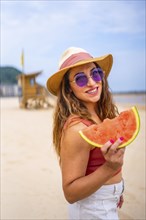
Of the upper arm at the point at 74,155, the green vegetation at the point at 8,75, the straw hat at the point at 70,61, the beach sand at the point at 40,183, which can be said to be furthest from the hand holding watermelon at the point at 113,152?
the green vegetation at the point at 8,75

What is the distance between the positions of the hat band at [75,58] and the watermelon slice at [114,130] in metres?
0.48

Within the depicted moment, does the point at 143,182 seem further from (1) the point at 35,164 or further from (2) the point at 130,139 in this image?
(2) the point at 130,139

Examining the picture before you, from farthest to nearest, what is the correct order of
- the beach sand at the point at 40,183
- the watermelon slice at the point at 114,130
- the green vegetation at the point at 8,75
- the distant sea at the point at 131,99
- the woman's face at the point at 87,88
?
the green vegetation at the point at 8,75, the distant sea at the point at 131,99, the beach sand at the point at 40,183, the woman's face at the point at 87,88, the watermelon slice at the point at 114,130

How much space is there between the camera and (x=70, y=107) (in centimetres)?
197

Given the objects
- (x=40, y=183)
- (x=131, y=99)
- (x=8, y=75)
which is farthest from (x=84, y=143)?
(x=8, y=75)

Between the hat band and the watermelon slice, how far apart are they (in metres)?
0.48

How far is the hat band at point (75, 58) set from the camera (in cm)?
200

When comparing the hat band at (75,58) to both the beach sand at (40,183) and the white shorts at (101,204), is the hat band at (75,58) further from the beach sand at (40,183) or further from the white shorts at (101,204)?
the beach sand at (40,183)

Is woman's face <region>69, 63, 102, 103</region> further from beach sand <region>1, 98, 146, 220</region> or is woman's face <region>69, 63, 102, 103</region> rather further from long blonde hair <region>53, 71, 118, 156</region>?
beach sand <region>1, 98, 146, 220</region>

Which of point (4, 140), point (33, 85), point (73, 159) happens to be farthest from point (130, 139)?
point (33, 85)

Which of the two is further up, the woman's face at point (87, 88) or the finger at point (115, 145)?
the woman's face at point (87, 88)

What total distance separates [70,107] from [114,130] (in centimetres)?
36

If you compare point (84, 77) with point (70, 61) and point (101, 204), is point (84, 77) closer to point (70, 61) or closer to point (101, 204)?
point (70, 61)

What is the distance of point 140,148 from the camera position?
693cm
